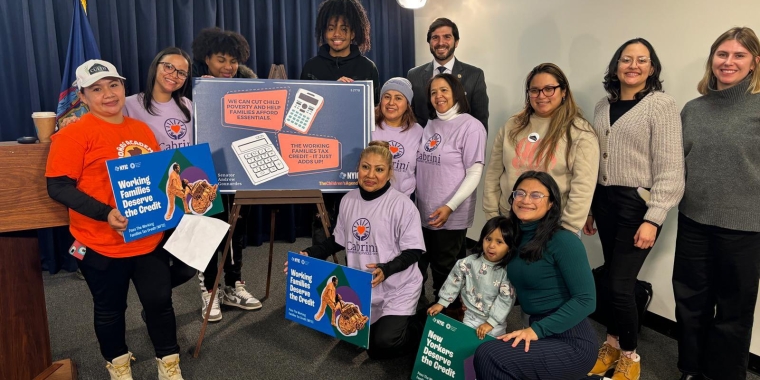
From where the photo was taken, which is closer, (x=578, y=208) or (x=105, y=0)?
(x=578, y=208)

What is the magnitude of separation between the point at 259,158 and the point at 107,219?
0.81 meters

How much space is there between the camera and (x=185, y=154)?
7.07 feet

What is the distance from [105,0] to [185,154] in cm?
240

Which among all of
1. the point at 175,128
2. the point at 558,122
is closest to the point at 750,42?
the point at 558,122

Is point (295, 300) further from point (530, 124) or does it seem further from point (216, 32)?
point (216, 32)

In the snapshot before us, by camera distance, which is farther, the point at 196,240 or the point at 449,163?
the point at 449,163

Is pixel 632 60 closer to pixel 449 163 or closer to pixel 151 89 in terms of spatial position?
pixel 449 163

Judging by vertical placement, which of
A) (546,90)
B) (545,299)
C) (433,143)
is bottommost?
(545,299)

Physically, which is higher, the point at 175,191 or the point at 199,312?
the point at 175,191

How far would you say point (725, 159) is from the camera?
1.92 m

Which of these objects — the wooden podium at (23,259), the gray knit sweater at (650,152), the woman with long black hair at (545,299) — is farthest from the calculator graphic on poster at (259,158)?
the gray knit sweater at (650,152)

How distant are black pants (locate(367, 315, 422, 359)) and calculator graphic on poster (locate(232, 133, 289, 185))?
92 centimetres

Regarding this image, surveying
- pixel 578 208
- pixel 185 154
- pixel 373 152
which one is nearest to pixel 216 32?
pixel 185 154

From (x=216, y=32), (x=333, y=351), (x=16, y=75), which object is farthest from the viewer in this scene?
(x=16, y=75)
